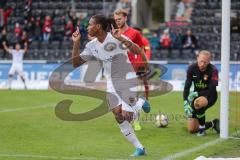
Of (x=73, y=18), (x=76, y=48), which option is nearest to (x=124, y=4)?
(x=73, y=18)

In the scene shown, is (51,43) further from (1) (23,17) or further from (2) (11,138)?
(2) (11,138)

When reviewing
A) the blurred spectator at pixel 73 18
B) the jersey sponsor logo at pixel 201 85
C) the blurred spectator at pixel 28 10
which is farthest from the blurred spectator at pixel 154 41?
the jersey sponsor logo at pixel 201 85

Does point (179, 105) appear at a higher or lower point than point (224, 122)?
lower

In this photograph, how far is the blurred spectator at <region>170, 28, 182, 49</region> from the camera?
3093cm

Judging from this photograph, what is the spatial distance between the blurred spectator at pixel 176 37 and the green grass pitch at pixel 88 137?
12698 mm

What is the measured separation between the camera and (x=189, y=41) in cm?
3058

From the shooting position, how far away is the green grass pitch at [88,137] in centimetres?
998

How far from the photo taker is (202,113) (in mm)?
12508

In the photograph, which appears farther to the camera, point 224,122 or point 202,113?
point 202,113

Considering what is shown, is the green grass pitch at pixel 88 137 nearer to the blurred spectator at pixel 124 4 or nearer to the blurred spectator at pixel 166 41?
the blurred spectator at pixel 166 41

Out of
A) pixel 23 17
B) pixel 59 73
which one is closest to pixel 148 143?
pixel 59 73

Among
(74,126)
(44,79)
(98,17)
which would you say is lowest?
(44,79)

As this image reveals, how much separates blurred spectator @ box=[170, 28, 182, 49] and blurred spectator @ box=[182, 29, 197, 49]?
28 cm

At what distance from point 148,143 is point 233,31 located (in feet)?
67.6
